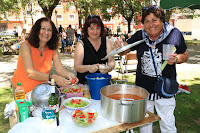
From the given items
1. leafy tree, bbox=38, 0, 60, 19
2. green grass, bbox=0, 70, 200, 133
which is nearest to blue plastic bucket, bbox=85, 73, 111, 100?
green grass, bbox=0, 70, 200, 133

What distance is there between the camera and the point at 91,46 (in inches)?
98.8

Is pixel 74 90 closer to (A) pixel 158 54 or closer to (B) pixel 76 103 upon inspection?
(B) pixel 76 103

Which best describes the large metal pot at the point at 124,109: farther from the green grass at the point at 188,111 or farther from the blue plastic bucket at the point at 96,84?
the green grass at the point at 188,111

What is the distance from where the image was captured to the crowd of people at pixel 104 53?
1.87 meters

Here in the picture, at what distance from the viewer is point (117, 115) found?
1346 millimetres

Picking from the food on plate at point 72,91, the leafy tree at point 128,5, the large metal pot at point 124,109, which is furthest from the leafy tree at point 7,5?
the large metal pot at point 124,109

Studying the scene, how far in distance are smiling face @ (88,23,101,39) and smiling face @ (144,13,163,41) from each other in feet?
2.42

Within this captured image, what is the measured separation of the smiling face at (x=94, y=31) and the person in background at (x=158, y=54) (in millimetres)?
466

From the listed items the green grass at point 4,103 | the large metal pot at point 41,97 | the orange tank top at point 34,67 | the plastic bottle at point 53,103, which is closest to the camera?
the plastic bottle at point 53,103

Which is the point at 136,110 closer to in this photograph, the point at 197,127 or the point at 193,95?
the point at 197,127

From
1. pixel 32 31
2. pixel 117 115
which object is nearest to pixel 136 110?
pixel 117 115

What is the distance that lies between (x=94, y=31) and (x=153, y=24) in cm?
86

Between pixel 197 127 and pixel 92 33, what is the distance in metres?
2.60

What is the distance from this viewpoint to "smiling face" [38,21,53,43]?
2201 mm
